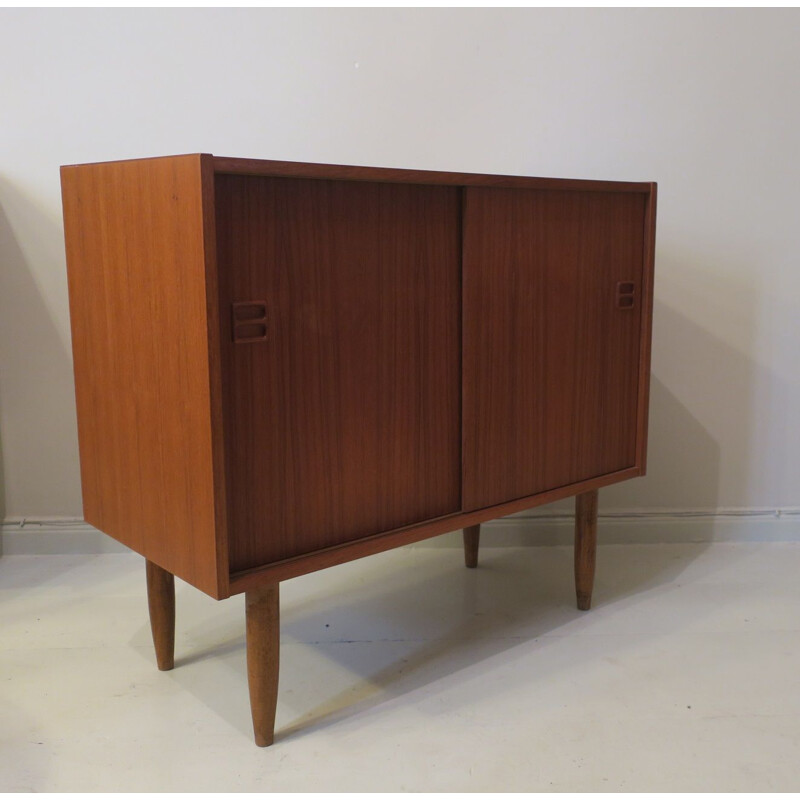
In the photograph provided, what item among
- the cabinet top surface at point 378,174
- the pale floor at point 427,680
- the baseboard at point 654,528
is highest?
the cabinet top surface at point 378,174

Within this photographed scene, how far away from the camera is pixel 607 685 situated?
172cm

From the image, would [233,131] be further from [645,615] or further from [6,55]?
[645,615]

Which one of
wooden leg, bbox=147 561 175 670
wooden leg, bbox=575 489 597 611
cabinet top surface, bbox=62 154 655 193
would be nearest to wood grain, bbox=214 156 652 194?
cabinet top surface, bbox=62 154 655 193

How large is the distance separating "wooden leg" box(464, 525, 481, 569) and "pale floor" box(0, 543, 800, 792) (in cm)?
3

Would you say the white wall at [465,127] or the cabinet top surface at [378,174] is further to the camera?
the white wall at [465,127]

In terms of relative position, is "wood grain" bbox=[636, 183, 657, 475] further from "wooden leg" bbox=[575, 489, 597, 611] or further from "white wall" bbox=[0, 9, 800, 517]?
"white wall" bbox=[0, 9, 800, 517]


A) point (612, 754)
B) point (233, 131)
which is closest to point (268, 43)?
point (233, 131)

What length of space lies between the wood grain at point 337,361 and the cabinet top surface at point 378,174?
25 mm

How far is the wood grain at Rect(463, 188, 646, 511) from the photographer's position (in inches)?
65.3

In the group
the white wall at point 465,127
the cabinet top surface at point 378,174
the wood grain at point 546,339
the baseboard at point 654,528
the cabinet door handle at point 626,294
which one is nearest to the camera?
the cabinet top surface at point 378,174

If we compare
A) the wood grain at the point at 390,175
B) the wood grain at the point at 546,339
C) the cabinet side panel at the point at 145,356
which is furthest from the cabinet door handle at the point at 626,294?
the cabinet side panel at the point at 145,356

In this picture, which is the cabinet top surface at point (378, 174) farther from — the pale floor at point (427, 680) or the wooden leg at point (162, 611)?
the pale floor at point (427, 680)

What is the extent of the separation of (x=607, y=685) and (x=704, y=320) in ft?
3.51

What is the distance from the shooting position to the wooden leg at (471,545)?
2.29 metres
